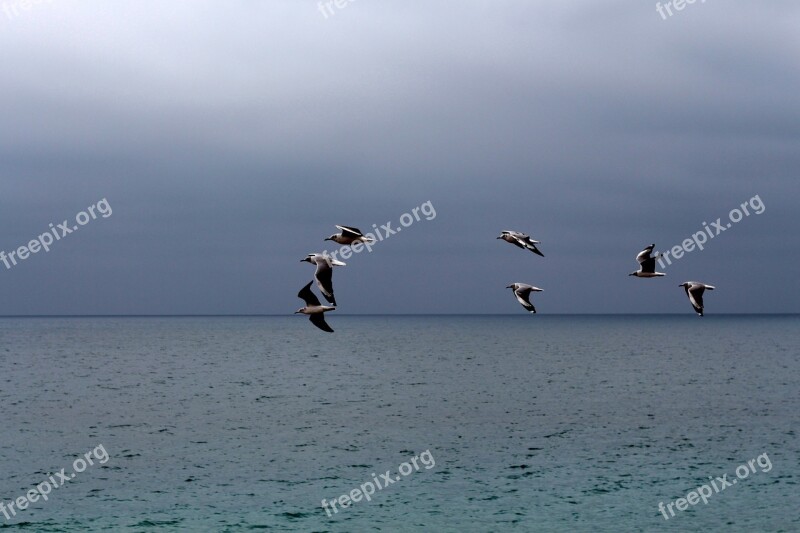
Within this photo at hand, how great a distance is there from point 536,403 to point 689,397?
23590mm

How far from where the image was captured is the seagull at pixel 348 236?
30.7 metres

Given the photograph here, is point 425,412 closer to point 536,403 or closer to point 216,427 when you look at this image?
point 536,403

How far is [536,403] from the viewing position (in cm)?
11231

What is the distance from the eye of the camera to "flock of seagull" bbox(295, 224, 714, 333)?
2886cm

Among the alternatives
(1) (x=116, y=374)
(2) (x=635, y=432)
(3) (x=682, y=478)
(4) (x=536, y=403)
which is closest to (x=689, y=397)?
(4) (x=536, y=403)

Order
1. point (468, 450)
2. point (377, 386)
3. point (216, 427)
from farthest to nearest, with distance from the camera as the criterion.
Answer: point (377, 386) < point (216, 427) < point (468, 450)

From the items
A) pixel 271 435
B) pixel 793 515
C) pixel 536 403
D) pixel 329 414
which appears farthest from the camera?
pixel 536 403

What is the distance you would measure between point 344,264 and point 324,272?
714 mm
